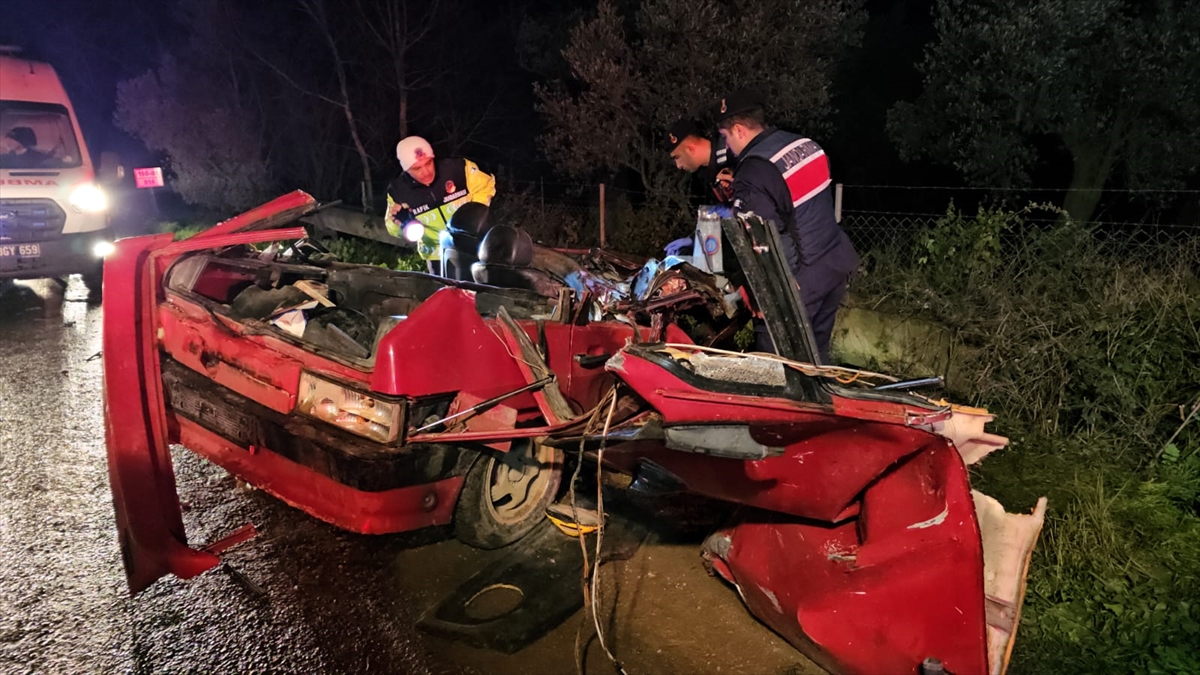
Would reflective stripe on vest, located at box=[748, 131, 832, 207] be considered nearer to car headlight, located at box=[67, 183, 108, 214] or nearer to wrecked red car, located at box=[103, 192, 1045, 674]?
wrecked red car, located at box=[103, 192, 1045, 674]

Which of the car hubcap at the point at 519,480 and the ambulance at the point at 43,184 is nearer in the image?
the car hubcap at the point at 519,480

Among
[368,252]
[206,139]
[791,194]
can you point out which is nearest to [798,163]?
[791,194]

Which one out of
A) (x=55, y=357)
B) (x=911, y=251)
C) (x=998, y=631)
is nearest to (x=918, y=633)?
(x=998, y=631)

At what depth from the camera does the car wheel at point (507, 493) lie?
2.98 m

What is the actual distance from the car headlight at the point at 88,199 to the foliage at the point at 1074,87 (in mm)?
9571

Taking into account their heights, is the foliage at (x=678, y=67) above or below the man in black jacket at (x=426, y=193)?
above

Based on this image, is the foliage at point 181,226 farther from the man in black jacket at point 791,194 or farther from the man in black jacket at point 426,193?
the man in black jacket at point 791,194

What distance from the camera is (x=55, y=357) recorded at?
19.7 ft

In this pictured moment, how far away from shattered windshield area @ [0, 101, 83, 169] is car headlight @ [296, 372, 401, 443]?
7.80 meters

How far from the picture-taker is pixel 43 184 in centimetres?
817

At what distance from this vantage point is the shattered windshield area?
26.5ft

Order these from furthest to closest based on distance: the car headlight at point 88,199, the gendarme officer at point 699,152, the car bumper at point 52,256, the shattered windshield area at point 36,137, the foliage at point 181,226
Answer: the foliage at point 181,226 → the car headlight at point 88,199 → the shattered windshield area at point 36,137 → the car bumper at point 52,256 → the gendarme officer at point 699,152

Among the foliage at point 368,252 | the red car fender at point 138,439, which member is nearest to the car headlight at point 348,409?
the red car fender at point 138,439

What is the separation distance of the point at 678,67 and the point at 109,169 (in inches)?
286
